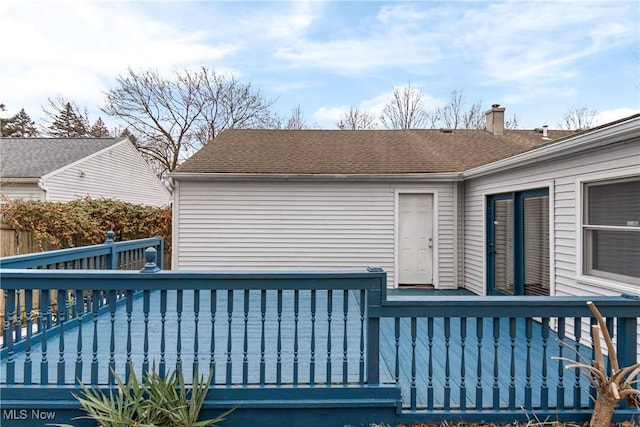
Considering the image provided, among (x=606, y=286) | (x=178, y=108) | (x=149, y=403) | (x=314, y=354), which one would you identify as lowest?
(x=149, y=403)

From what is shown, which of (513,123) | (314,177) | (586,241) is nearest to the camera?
(586,241)

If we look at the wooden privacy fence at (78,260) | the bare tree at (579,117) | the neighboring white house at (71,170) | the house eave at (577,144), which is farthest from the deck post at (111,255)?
the bare tree at (579,117)

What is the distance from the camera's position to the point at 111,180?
42.5 feet

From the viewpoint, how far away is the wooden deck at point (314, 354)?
247cm

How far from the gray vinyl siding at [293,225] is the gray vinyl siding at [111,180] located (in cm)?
642

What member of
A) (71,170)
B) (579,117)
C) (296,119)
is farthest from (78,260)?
(579,117)

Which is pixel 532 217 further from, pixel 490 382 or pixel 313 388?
pixel 313 388

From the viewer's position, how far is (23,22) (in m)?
6.19

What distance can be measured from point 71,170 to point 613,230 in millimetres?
13658

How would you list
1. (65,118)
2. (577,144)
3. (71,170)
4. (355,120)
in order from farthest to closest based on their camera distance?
(65,118), (355,120), (71,170), (577,144)

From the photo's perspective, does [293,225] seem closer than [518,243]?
No

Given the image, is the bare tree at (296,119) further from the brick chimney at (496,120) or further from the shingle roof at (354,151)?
the brick chimney at (496,120)

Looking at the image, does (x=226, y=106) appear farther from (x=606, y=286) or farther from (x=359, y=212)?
(x=606, y=286)

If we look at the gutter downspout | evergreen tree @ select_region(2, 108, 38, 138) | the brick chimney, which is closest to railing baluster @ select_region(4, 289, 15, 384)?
the gutter downspout
